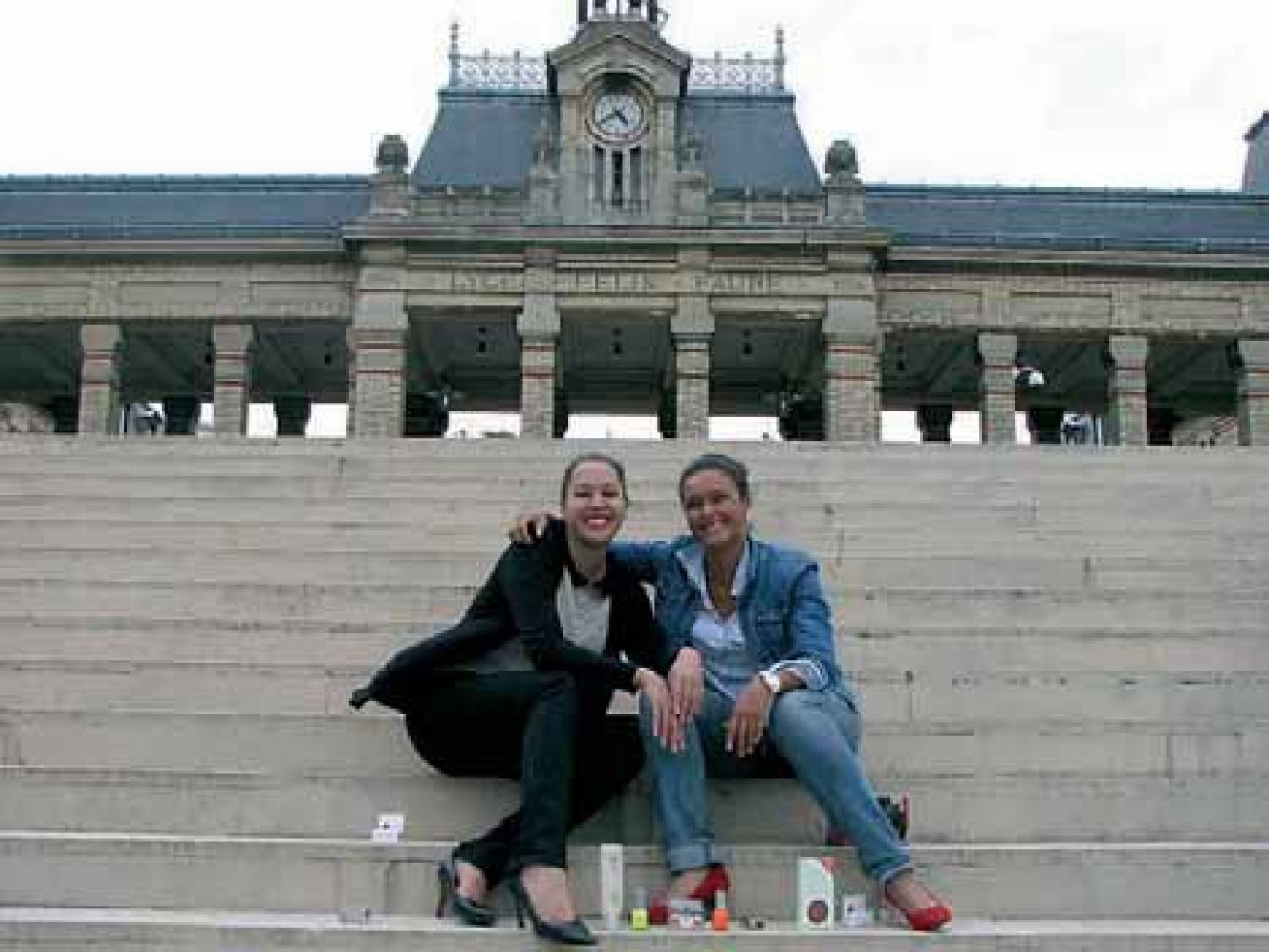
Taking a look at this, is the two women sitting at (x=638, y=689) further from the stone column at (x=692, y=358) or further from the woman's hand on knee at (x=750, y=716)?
the stone column at (x=692, y=358)

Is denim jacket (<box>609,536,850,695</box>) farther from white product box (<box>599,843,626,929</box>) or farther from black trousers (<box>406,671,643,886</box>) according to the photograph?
white product box (<box>599,843,626,929</box>)

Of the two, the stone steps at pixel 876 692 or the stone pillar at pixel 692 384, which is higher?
the stone pillar at pixel 692 384

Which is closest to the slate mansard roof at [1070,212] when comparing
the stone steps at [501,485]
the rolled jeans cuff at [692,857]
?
the stone steps at [501,485]

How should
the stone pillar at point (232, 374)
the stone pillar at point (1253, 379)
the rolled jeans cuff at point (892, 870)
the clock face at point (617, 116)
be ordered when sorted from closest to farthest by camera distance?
the rolled jeans cuff at point (892, 870), the stone pillar at point (232, 374), the stone pillar at point (1253, 379), the clock face at point (617, 116)

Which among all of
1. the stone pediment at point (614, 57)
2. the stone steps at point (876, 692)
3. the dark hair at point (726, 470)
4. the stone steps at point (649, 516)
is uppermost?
the stone pediment at point (614, 57)

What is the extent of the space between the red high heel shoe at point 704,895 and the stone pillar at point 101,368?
23759mm

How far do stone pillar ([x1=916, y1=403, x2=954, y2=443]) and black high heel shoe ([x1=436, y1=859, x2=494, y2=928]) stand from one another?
30.2m

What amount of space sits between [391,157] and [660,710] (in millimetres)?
22896

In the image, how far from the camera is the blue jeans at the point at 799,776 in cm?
427

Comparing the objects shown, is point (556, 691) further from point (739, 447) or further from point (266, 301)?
point (266, 301)

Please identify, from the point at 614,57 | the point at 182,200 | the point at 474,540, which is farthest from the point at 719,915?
the point at 182,200

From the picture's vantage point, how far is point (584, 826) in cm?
477

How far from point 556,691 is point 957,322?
75.6ft

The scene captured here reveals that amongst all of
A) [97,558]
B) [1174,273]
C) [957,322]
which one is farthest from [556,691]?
[1174,273]
